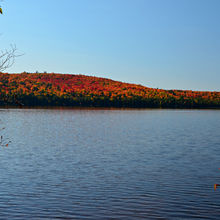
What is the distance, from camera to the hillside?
14193 cm

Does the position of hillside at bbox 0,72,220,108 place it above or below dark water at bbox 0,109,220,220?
above

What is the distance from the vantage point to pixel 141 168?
21969 millimetres

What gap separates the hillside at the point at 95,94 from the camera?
466 feet

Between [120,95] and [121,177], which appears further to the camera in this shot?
[120,95]

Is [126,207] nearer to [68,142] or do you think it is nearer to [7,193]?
[7,193]

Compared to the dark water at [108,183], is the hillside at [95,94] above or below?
above

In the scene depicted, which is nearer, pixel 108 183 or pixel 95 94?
pixel 108 183

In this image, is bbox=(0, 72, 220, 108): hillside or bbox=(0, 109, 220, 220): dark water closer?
bbox=(0, 109, 220, 220): dark water

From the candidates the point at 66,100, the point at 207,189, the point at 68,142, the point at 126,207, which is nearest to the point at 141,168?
the point at 207,189

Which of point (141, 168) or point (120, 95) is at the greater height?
point (120, 95)

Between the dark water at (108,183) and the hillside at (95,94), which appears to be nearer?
the dark water at (108,183)

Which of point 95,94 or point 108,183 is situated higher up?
point 95,94

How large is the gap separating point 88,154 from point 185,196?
12.8m

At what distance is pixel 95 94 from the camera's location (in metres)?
151
